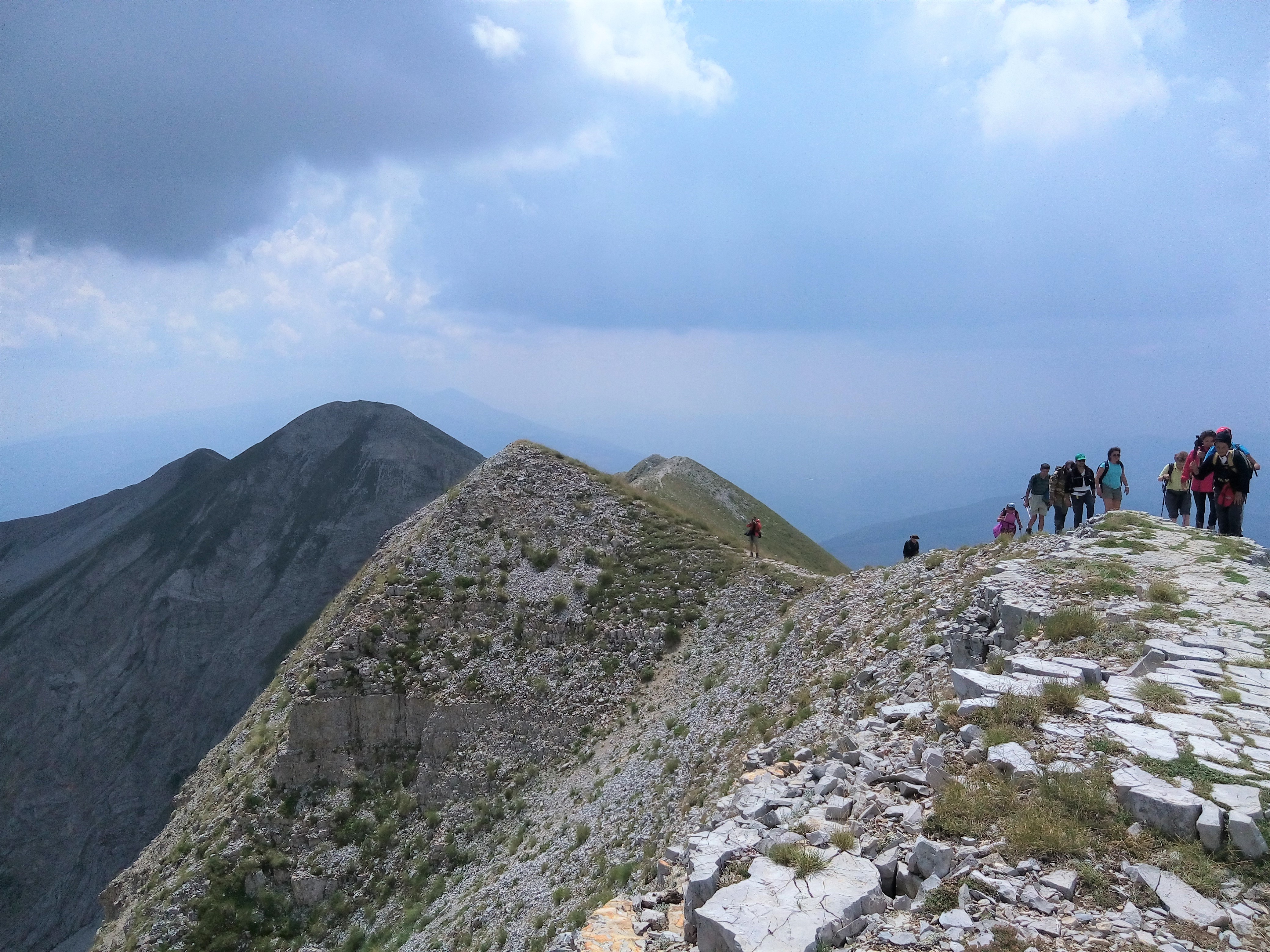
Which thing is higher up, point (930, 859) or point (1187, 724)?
point (1187, 724)

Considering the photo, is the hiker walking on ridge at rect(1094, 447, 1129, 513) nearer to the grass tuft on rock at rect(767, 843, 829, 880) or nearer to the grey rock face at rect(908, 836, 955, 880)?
the grey rock face at rect(908, 836, 955, 880)

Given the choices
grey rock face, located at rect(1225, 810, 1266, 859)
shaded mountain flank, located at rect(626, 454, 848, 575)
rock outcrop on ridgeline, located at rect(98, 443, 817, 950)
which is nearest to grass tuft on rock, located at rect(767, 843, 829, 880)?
grey rock face, located at rect(1225, 810, 1266, 859)

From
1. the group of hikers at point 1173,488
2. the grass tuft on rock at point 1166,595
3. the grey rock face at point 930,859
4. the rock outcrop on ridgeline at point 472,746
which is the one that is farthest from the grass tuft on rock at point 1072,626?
the rock outcrop on ridgeline at point 472,746

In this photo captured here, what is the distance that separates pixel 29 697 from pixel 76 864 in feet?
74.9

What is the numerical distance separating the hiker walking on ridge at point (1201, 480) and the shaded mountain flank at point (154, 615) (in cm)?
9139

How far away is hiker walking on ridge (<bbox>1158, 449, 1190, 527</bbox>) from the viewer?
68.3 ft

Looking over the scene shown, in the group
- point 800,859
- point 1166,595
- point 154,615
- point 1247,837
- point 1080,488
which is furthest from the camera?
point 154,615

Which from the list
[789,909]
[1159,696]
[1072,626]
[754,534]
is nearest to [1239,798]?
[1159,696]

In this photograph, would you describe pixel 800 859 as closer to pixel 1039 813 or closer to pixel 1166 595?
pixel 1039 813

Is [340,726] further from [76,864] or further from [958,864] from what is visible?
[76,864]

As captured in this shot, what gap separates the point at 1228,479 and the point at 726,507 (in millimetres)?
43720

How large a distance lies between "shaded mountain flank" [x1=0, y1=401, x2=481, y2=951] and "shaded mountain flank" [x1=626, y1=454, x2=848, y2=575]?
50.9 m

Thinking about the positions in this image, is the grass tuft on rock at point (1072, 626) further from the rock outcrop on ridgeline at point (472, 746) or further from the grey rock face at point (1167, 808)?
the rock outcrop on ridgeline at point (472, 746)

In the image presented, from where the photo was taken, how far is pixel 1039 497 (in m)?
24.4
